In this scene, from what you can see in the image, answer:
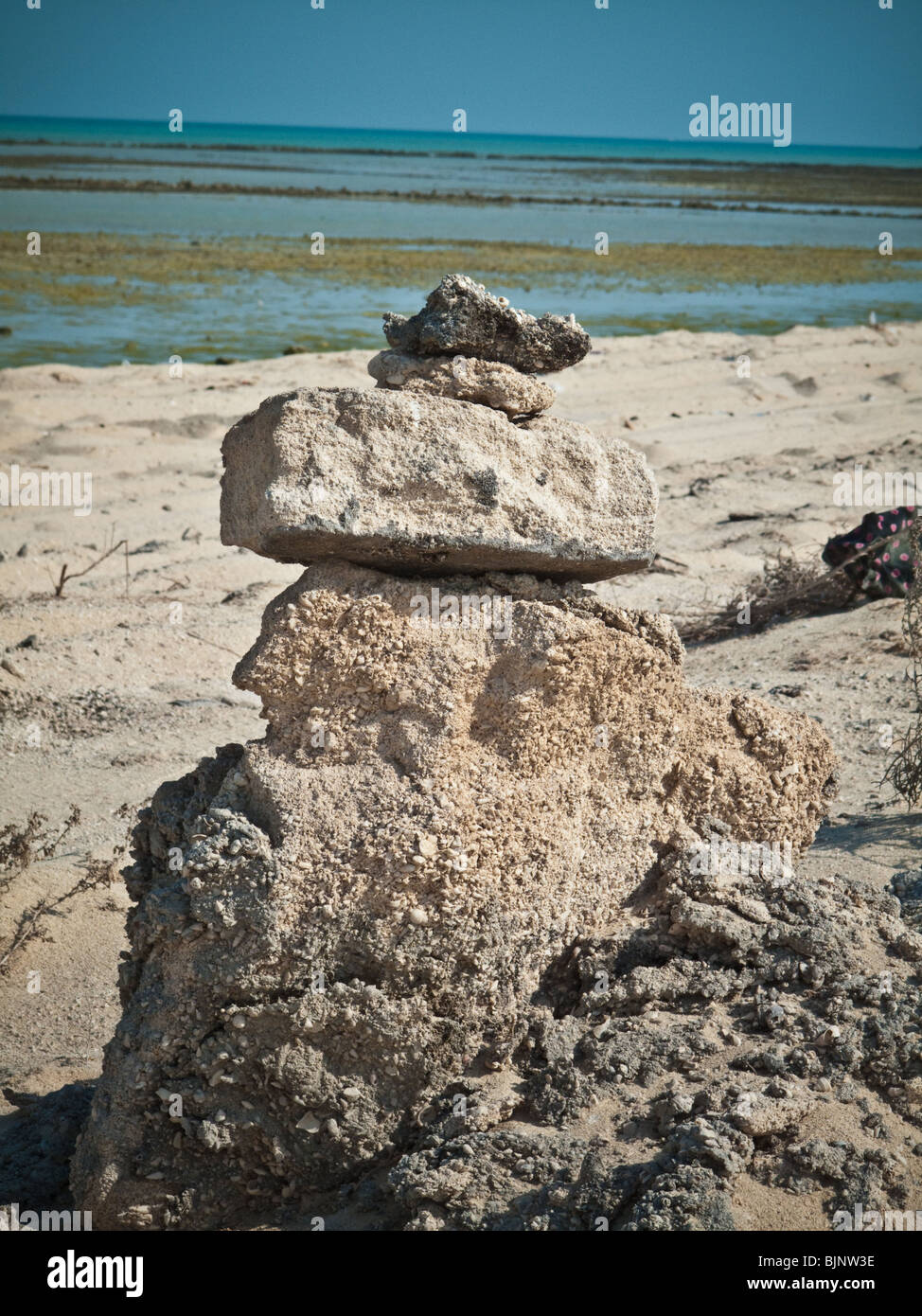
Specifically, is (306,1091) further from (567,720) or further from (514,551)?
(514,551)

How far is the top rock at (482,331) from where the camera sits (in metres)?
3.34

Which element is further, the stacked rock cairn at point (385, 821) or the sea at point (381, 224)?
the sea at point (381, 224)

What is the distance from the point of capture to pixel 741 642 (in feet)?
22.9

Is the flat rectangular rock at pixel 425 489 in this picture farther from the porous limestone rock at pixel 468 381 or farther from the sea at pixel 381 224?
the sea at pixel 381 224

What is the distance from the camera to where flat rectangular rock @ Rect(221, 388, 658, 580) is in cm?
292

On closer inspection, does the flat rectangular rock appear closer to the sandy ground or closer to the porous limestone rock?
the porous limestone rock

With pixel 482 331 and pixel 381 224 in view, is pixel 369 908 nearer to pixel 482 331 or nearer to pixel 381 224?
pixel 482 331

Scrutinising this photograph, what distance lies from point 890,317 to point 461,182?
41.8m

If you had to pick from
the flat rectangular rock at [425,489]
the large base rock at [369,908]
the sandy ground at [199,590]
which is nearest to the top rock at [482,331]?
the flat rectangular rock at [425,489]

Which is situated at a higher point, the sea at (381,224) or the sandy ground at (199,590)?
the sea at (381,224)

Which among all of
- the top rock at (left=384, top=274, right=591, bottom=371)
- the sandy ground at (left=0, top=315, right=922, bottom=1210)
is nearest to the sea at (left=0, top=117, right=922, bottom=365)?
the sandy ground at (left=0, top=315, right=922, bottom=1210)

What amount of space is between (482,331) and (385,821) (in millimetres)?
1341

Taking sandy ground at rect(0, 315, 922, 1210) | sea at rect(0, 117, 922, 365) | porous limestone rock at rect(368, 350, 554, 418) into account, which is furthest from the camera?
sea at rect(0, 117, 922, 365)

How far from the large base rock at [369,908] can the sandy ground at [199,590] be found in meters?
0.79
